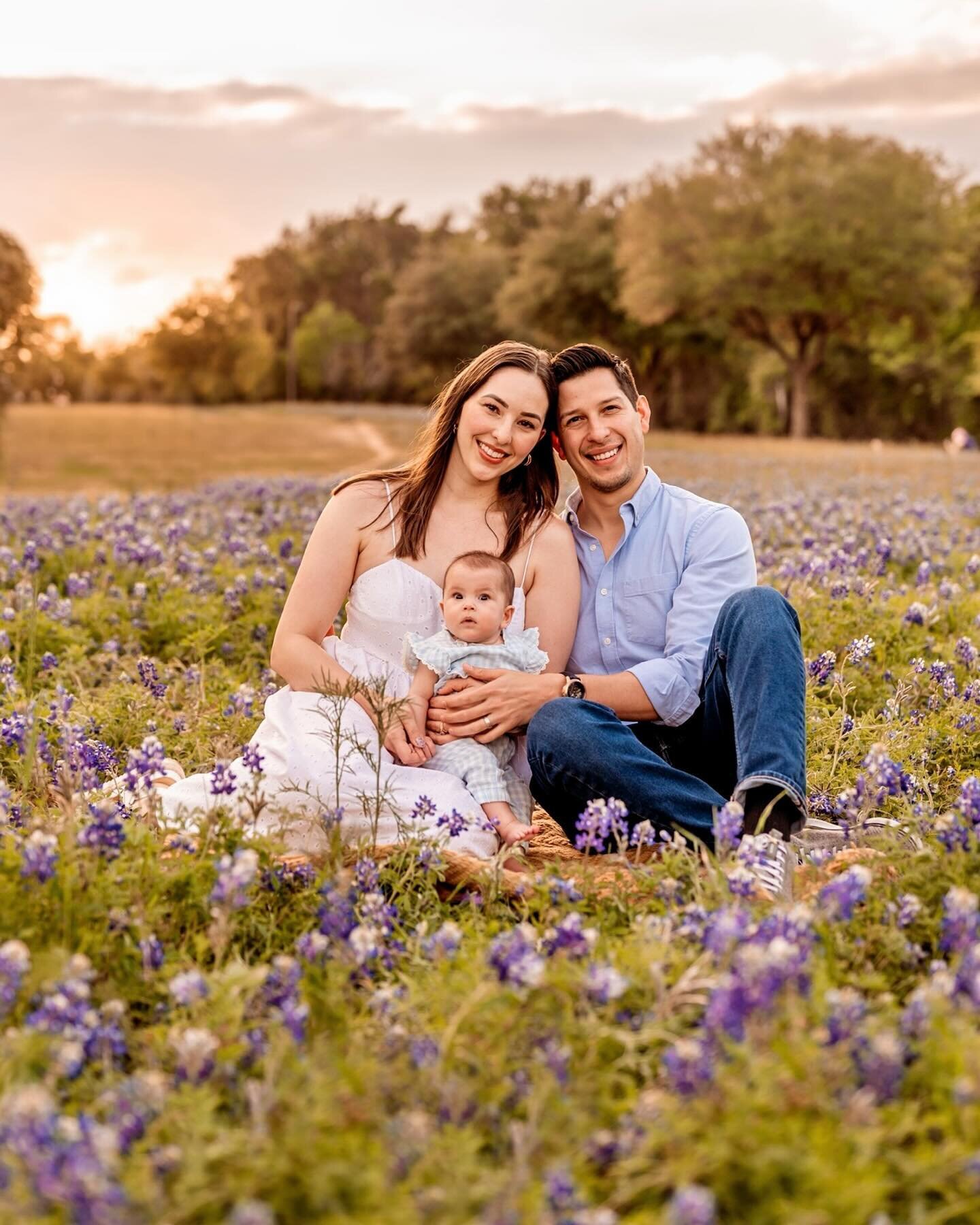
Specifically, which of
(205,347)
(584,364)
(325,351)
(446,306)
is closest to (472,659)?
(584,364)

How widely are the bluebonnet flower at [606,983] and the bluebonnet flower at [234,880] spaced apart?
80cm

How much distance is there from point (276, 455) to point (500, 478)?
2506 cm

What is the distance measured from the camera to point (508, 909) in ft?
11.3

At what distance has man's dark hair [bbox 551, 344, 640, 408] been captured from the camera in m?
4.70

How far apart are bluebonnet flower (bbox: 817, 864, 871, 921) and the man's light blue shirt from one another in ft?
6.36

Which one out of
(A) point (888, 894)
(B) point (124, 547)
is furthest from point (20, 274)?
(A) point (888, 894)

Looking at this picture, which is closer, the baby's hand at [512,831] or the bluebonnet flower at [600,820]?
the bluebonnet flower at [600,820]

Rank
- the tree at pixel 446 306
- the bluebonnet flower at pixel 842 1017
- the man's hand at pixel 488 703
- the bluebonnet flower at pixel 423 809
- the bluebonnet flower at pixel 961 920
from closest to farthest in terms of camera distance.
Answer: the bluebonnet flower at pixel 842 1017
the bluebonnet flower at pixel 961 920
the bluebonnet flower at pixel 423 809
the man's hand at pixel 488 703
the tree at pixel 446 306

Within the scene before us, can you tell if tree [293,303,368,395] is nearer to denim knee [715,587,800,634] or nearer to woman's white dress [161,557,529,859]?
woman's white dress [161,557,529,859]

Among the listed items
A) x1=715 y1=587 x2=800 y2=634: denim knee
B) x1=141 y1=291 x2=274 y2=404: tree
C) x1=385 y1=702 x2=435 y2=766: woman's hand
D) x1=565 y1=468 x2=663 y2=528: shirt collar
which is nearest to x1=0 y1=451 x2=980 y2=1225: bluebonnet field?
x1=385 y1=702 x2=435 y2=766: woman's hand

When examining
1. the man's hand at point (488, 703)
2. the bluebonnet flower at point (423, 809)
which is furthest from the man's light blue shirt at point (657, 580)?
the bluebonnet flower at point (423, 809)

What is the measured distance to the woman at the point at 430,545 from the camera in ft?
14.5

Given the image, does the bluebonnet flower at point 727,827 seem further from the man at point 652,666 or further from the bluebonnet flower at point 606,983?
the bluebonnet flower at point 606,983

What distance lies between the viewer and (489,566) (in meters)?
4.46
